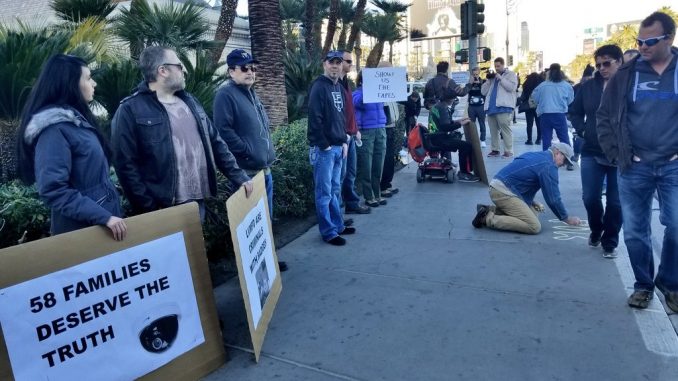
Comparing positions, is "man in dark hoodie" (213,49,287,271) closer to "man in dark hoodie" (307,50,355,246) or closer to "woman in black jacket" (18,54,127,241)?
"man in dark hoodie" (307,50,355,246)

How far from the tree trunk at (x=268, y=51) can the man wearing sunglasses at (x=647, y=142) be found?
464 cm

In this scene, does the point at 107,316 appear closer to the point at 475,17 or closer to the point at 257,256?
the point at 257,256

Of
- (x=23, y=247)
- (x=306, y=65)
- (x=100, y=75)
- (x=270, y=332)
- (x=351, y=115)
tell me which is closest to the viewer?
(x=23, y=247)

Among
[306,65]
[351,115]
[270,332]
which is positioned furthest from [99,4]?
[270,332]

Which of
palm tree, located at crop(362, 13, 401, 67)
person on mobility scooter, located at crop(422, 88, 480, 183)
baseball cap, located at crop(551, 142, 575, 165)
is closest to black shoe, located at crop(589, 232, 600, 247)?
baseball cap, located at crop(551, 142, 575, 165)

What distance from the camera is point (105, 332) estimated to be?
2.54 metres

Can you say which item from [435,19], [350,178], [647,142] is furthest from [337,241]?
[435,19]

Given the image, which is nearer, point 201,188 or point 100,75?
point 201,188

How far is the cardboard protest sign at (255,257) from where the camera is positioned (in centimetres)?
300

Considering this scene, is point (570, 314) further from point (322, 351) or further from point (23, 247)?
point (23, 247)

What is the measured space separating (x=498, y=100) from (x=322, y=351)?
8.24 metres

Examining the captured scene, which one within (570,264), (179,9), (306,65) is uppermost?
(179,9)

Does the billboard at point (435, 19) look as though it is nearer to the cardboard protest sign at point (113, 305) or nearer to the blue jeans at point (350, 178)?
the blue jeans at point (350, 178)

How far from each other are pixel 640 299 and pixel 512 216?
200cm
